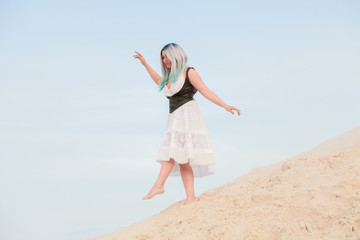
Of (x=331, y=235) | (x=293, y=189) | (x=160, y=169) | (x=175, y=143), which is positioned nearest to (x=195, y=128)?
(x=175, y=143)

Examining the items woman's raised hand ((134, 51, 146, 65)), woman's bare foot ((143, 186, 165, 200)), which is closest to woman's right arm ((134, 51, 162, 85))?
woman's raised hand ((134, 51, 146, 65))

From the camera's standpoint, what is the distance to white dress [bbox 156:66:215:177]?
539 cm

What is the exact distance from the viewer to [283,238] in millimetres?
3932

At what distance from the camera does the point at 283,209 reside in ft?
14.8

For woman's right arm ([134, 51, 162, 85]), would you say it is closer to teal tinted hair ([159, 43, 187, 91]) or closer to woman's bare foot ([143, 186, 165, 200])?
teal tinted hair ([159, 43, 187, 91])

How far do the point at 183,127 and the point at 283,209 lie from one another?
1566mm

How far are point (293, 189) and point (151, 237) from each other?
1.61 m

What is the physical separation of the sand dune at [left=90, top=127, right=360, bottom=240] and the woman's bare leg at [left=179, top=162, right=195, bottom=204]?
15 centimetres

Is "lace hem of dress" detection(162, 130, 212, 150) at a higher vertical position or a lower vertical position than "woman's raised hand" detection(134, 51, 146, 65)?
lower

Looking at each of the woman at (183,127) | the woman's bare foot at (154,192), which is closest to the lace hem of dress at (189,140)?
the woman at (183,127)

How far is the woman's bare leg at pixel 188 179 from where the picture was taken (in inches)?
218

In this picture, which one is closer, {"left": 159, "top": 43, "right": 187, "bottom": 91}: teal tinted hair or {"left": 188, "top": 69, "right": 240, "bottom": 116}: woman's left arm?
{"left": 188, "top": 69, "right": 240, "bottom": 116}: woman's left arm

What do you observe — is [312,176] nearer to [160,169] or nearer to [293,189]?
[293,189]

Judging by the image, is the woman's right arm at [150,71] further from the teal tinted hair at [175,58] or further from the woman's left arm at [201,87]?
the woman's left arm at [201,87]
